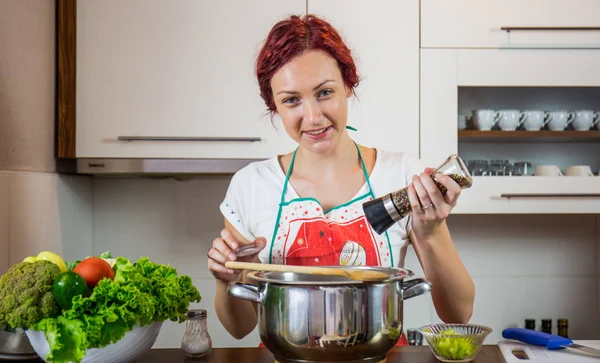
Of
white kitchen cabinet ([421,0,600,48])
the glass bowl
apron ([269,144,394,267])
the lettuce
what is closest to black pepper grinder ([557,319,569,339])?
white kitchen cabinet ([421,0,600,48])

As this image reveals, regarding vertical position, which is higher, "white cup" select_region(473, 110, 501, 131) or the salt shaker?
"white cup" select_region(473, 110, 501, 131)

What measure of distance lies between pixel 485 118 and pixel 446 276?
2.60ft

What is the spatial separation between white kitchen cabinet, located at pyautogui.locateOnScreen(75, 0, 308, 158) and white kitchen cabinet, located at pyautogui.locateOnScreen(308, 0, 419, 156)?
7.5 inches

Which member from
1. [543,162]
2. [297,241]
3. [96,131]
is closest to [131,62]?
[96,131]

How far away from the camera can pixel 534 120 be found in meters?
1.97

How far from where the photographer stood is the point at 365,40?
1.93m

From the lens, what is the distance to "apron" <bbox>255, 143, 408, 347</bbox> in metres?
1.44

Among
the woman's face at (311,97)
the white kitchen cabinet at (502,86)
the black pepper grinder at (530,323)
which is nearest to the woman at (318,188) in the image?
the woman's face at (311,97)

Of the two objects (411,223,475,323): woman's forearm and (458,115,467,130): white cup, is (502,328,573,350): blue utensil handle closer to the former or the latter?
(411,223,475,323): woman's forearm

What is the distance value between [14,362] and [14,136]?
776mm

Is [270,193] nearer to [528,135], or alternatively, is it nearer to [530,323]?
[528,135]

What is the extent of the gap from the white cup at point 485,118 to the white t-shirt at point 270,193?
53cm

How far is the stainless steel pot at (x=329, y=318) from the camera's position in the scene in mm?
914

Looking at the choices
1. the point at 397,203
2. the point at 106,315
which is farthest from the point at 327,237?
the point at 106,315
